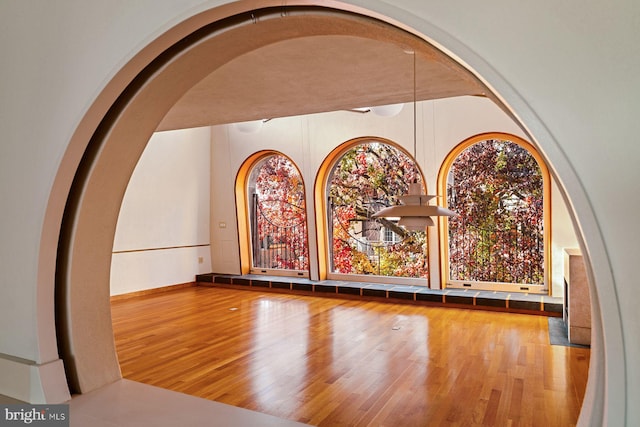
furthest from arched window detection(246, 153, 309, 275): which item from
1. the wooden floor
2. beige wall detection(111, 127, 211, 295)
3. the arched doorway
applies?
the arched doorway

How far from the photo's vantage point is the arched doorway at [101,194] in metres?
2.18

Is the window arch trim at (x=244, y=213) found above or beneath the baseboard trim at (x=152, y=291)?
above

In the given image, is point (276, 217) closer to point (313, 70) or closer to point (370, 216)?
point (370, 216)

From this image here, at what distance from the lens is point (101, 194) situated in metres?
2.44

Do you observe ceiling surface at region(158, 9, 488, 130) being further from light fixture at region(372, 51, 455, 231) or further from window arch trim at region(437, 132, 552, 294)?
window arch trim at region(437, 132, 552, 294)

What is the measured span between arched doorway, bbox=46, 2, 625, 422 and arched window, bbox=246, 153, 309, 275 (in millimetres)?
6257

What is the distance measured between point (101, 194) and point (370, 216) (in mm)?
5864

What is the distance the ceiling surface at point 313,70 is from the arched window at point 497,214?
3.21 meters

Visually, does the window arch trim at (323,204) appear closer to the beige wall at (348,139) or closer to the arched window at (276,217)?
the beige wall at (348,139)

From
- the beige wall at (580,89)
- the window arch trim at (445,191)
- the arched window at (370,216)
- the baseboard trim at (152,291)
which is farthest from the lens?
the baseboard trim at (152,291)

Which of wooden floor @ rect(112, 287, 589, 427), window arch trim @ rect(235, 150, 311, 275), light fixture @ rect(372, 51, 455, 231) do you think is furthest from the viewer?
window arch trim @ rect(235, 150, 311, 275)

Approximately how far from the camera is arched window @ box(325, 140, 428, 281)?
308 inches

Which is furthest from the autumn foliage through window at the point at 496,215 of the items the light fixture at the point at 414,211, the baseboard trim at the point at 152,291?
the baseboard trim at the point at 152,291

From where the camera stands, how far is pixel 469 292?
7039 millimetres
